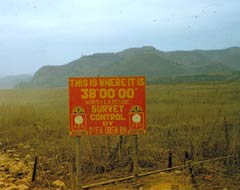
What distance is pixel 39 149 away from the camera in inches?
303

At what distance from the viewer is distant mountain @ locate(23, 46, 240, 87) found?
63.6 m

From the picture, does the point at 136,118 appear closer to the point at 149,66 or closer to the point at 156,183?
the point at 156,183

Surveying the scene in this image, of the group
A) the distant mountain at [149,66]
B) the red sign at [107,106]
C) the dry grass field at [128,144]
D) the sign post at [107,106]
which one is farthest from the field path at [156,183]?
the distant mountain at [149,66]

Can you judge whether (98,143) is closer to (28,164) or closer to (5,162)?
(28,164)

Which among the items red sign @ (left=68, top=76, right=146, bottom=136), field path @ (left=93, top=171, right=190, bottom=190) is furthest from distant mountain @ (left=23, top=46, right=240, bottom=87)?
red sign @ (left=68, top=76, right=146, bottom=136)

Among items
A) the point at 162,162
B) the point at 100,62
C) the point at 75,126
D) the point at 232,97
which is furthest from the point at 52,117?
the point at 100,62

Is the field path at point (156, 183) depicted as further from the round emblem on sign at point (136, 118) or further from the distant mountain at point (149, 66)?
the distant mountain at point (149, 66)

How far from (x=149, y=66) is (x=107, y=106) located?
6471 cm

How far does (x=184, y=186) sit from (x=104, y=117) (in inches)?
63.1

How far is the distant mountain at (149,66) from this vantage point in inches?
2504

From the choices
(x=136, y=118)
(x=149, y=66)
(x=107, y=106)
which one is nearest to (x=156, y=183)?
(x=136, y=118)

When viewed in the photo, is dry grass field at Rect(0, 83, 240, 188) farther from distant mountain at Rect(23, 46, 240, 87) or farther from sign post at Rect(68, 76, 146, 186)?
distant mountain at Rect(23, 46, 240, 87)

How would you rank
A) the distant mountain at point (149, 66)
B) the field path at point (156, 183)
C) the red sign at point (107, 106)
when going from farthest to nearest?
1. the distant mountain at point (149, 66)
2. the field path at point (156, 183)
3. the red sign at point (107, 106)

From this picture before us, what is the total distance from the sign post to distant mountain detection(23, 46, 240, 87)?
43341 mm
